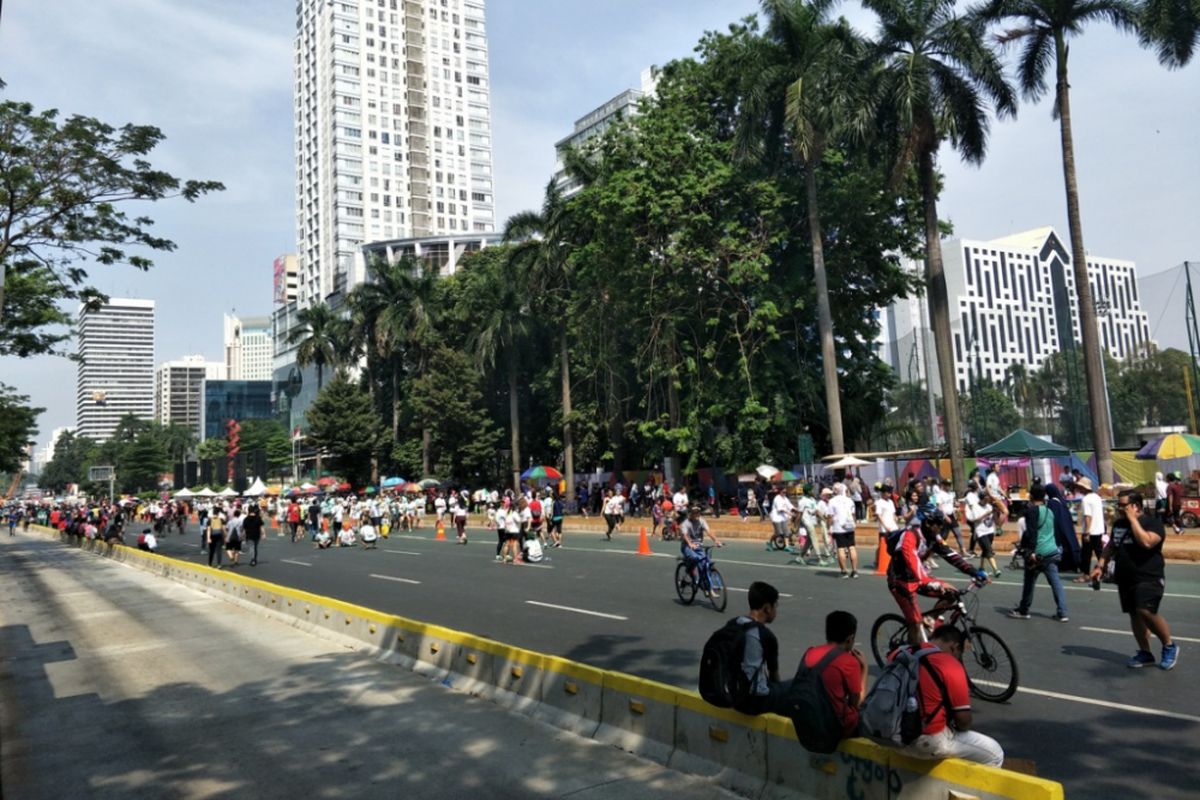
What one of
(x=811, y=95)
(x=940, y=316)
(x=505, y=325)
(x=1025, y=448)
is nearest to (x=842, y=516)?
(x=940, y=316)

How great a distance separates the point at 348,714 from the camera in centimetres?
781

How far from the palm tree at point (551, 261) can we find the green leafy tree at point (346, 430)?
70.0ft

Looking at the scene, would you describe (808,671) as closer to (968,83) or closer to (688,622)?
(688,622)

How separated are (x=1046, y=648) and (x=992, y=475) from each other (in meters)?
13.7

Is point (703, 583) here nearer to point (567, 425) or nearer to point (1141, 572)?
point (1141, 572)

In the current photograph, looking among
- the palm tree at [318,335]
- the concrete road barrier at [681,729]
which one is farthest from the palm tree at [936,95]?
the palm tree at [318,335]

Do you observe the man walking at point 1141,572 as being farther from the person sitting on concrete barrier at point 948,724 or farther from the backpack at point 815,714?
the backpack at point 815,714

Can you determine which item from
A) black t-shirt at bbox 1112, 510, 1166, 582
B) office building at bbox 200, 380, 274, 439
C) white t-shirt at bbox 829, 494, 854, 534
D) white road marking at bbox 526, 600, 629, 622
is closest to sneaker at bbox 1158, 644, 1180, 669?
black t-shirt at bbox 1112, 510, 1166, 582

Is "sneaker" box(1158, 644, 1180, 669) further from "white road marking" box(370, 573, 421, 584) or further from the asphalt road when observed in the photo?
"white road marking" box(370, 573, 421, 584)

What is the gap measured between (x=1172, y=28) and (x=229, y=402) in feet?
548

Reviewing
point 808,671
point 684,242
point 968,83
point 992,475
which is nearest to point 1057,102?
point 968,83

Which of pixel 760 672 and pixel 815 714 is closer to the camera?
pixel 815 714

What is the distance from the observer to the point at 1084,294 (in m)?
23.4

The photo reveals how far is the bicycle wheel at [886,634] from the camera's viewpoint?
865cm
